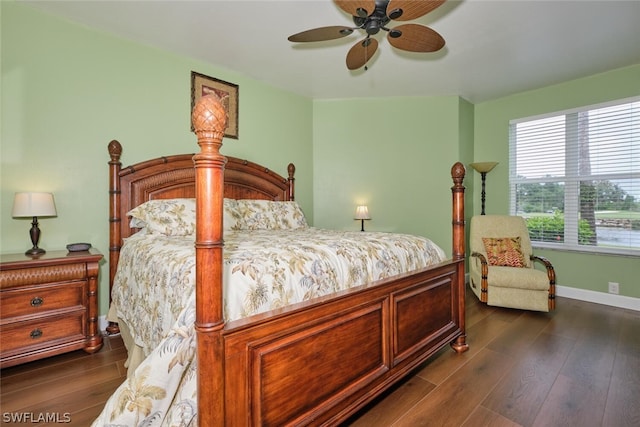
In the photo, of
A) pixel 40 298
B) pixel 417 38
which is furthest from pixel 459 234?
pixel 40 298

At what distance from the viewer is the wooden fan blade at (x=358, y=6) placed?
1.78 meters

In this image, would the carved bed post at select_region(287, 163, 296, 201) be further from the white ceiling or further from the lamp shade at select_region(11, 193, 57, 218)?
the lamp shade at select_region(11, 193, 57, 218)

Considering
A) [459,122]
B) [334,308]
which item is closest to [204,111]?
[334,308]

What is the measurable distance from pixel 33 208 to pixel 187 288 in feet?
5.70

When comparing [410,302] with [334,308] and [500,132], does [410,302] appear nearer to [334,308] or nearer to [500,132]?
[334,308]

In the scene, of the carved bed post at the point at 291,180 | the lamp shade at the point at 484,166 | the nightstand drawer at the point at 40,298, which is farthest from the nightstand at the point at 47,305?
the lamp shade at the point at 484,166

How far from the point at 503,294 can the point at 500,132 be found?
2.39 metres

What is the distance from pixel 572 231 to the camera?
3.95 meters

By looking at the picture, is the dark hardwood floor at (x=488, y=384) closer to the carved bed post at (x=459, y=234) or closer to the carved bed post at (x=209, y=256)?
the carved bed post at (x=459, y=234)

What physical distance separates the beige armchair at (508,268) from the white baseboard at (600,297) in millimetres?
605

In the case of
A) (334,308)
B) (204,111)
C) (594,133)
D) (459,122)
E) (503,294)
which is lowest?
(503,294)

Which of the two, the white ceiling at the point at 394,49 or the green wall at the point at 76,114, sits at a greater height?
the white ceiling at the point at 394,49

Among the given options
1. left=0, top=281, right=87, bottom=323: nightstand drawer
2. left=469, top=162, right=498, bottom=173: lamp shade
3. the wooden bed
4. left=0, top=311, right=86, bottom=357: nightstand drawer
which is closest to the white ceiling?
left=469, top=162, right=498, bottom=173: lamp shade

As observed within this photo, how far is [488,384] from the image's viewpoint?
6.51 feet
